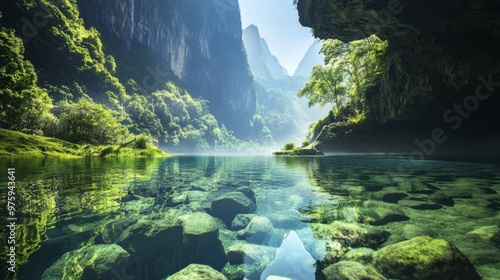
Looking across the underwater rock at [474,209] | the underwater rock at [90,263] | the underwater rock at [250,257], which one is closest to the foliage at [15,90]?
the underwater rock at [90,263]

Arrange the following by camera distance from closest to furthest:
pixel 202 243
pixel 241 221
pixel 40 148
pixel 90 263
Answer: pixel 90 263 < pixel 202 243 < pixel 241 221 < pixel 40 148

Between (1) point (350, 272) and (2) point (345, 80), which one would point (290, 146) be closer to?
(2) point (345, 80)

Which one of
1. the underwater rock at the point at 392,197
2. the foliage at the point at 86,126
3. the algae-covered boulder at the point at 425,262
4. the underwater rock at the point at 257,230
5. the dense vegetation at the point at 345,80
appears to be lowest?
the underwater rock at the point at 257,230

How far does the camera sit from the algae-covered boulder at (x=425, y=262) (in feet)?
12.1

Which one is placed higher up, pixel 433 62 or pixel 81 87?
pixel 81 87

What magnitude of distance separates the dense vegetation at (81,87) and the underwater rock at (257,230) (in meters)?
40.7

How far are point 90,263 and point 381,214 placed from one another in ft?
21.3

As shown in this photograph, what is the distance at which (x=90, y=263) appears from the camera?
4207mm

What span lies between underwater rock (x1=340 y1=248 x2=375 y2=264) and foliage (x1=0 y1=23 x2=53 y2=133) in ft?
142

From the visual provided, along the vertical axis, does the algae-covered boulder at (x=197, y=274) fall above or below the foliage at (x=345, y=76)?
below

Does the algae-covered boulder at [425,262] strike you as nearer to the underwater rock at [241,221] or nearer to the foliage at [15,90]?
the underwater rock at [241,221]

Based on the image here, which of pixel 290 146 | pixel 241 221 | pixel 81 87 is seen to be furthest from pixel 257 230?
pixel 81 87

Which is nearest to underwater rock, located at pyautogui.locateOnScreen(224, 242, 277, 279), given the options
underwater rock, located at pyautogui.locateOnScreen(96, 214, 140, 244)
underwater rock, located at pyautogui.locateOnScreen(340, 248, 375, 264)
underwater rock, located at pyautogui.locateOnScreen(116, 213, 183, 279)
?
underwater rock, located at pyautogui.locateOnScreen(116, 213, 183, 279)

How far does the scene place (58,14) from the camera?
81438mm
